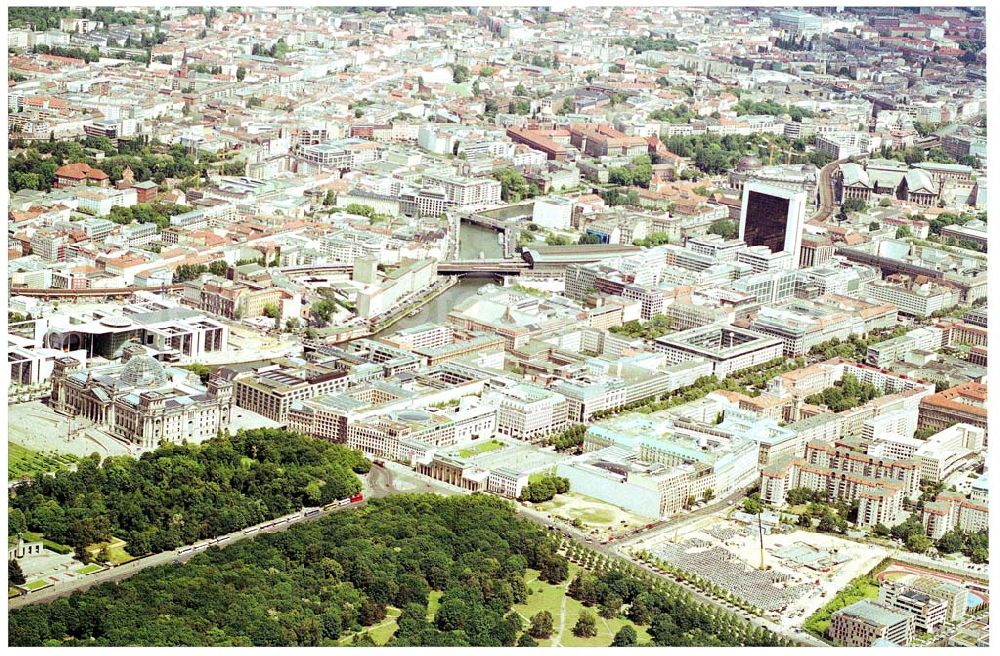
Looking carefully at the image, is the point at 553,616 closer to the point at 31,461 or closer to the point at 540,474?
the point at 540,474

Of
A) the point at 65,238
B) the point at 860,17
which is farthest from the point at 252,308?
the point at 860,17

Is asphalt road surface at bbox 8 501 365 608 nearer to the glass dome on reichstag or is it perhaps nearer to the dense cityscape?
the dense cityscape

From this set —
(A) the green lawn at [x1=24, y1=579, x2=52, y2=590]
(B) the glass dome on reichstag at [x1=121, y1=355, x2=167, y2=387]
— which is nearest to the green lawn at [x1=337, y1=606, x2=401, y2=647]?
(A) the green lawn at [x1=24, y1=579, x2=52, y2=590]

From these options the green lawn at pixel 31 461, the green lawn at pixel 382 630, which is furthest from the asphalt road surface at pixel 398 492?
the green lawn at pixel 31 461

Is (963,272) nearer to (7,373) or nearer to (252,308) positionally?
(252,308)

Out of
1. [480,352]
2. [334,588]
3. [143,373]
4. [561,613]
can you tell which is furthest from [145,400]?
[561,613]

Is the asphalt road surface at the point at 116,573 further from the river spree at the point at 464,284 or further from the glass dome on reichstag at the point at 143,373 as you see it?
the river spree at the point at 464,284
